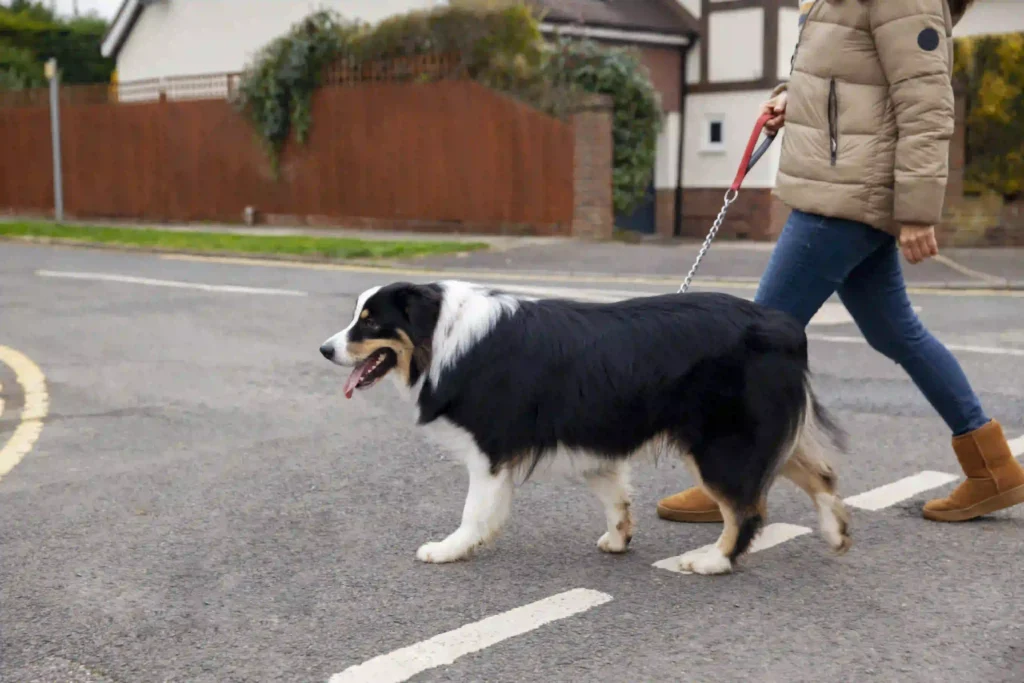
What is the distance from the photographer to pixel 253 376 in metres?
7.50

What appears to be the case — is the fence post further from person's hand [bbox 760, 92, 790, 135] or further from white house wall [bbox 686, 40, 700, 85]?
person's hand [bbox 760, 92, 790, 135]

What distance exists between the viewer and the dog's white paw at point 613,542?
418 cm

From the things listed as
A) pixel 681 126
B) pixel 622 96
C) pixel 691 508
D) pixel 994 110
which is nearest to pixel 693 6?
pixel 681 126

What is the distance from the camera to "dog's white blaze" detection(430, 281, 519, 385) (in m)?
3.96

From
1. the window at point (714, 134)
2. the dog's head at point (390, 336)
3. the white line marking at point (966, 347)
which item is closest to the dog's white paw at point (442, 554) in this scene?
the dog's head at point (390, 336)

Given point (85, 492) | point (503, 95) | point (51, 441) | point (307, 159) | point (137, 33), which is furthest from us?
point (137, 33)

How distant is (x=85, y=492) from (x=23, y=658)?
172 centimetres

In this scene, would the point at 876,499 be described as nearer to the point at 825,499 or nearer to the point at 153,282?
the point at 825,499

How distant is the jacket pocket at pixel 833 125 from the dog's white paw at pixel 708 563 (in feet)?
4.68

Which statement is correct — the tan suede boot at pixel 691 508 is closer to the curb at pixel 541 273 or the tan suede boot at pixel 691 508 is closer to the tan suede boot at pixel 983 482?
the tan suede boot at pixel 983 482

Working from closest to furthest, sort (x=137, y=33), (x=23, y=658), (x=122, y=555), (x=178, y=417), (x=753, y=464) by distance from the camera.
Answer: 1. (x=23, y=658)
2. (x=753, y=464)
3. (x=122, y=555)
4. (x=178, y=417)
5. (x=137, y=33)

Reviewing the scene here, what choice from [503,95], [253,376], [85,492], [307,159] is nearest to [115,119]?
[307,159]

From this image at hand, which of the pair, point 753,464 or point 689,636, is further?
point 753,464

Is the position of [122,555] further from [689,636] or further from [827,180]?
[827,180]
